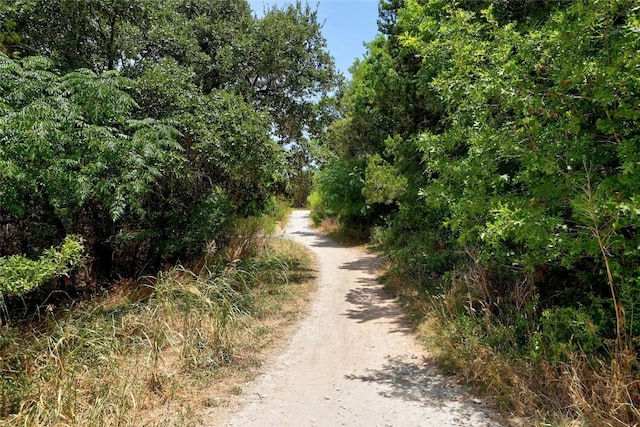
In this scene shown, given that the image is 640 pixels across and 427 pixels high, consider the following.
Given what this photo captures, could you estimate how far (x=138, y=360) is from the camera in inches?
177

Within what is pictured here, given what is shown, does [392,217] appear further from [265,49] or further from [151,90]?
[151,90]

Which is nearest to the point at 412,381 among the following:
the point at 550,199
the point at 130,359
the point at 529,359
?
the point at 529,359

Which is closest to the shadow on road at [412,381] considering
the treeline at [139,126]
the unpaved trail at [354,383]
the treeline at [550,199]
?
the unpaved trail at [354,383]

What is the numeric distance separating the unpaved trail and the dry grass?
437 mm

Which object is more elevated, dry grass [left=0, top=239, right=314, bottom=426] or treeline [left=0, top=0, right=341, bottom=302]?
treeline [left=0, top=0, right=341, bottom=302]

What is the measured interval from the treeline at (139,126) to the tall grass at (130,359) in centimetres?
93

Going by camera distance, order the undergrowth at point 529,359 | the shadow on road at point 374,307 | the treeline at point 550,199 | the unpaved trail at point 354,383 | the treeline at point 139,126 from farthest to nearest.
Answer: the shadow on road at point 374,307, the treeline at point 139,126, the unpaved trail at point 354,383, the undergrowth at point 529,359, the treeline at point 550,199

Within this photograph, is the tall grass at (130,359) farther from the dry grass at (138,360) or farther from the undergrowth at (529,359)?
the undergrowth at (529,359)

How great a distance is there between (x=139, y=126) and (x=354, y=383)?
522 centimetres

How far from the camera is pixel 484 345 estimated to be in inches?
187

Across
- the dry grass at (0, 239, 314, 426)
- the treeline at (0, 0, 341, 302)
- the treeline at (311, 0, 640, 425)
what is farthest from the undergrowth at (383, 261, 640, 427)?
the treeline at (0, 0, 341, 302)

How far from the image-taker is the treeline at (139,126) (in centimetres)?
490

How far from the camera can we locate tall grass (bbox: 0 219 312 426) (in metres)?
3.64

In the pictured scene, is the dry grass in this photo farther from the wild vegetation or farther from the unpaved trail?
the unpaved trail
